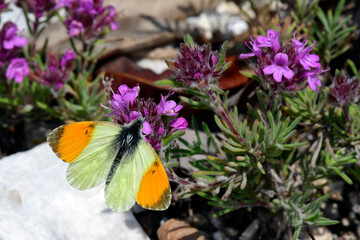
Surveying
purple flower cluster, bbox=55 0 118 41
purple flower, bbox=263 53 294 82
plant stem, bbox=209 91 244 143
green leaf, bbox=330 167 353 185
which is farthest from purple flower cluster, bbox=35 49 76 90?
green leaf, bbox=330 167 353 185

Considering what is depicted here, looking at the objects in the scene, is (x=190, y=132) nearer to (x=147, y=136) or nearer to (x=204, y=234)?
(x=204, y=234)

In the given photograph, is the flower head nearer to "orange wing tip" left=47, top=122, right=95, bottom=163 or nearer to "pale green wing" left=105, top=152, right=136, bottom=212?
"orange wing tip" left=47, top=122, right=95, bottom=163

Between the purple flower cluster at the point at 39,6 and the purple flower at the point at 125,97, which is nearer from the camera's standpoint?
the purple flower at the point at 125,97

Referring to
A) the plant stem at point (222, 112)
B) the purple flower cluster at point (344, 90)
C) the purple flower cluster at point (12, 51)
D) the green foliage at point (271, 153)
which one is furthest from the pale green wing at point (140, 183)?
the purple flower cluster at point (12, 51)

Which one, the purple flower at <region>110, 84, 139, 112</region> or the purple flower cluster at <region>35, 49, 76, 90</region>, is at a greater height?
the purple flower at <region>110, 84, 139, 112</region>

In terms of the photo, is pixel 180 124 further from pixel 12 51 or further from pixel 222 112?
pixel 12 51

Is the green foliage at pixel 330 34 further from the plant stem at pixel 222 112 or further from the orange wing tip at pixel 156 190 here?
the orange wing tip at pixel 156 190
